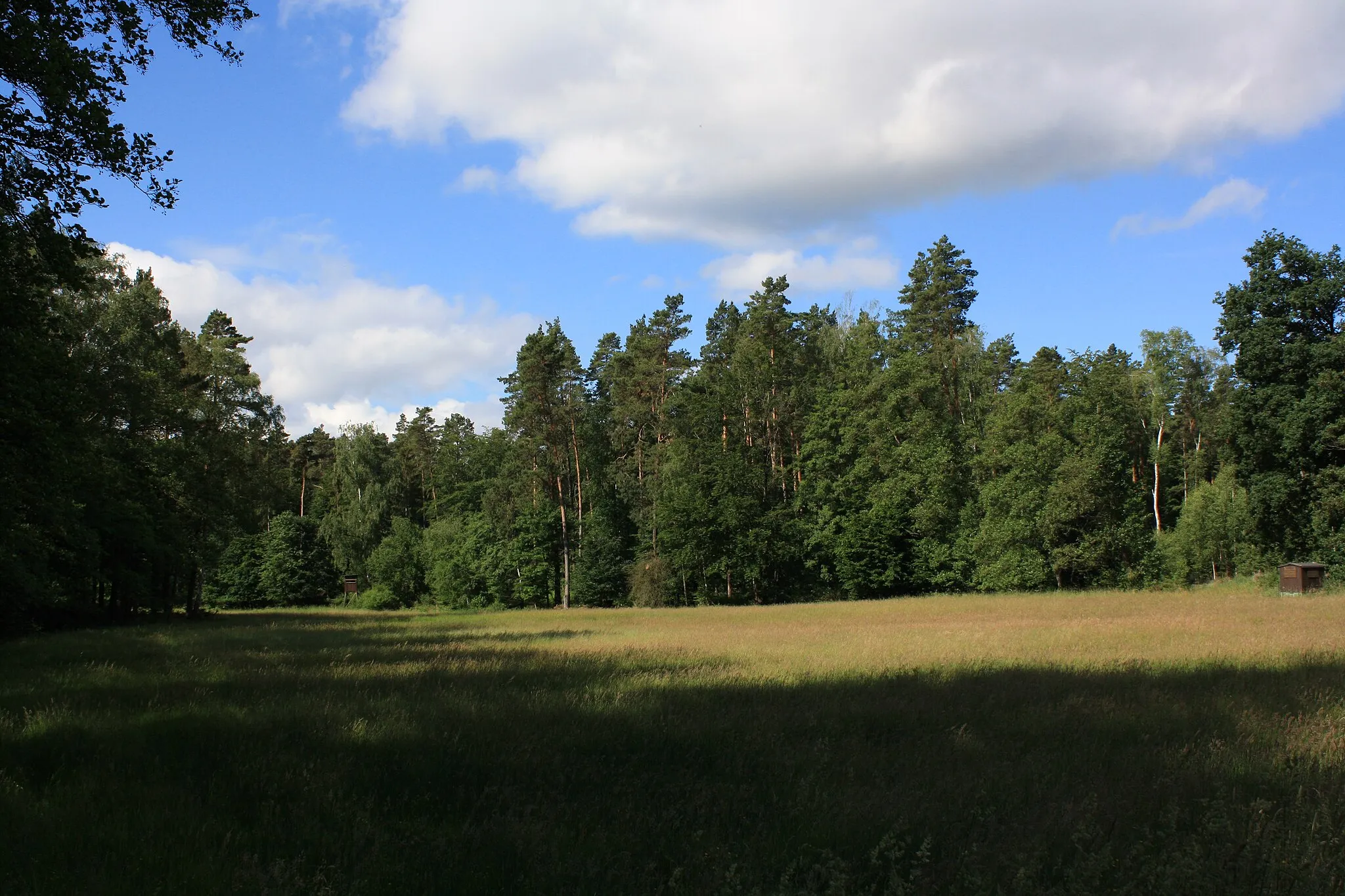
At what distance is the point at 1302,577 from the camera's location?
3522 centimetres

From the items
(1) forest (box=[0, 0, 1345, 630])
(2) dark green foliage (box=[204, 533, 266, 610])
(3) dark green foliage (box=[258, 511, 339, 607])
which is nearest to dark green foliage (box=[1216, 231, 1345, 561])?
(1) forest (box=[0, 0, 1345, 630])

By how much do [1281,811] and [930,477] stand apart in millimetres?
46554

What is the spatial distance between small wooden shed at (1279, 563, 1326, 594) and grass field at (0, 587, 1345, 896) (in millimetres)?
25213

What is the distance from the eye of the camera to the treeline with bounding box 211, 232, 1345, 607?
161ft

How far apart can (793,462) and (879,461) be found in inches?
250

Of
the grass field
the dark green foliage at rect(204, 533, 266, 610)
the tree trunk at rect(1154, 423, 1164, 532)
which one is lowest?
the dark green foliage at rect(204, 533, 266, 610)

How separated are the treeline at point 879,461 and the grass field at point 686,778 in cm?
3587

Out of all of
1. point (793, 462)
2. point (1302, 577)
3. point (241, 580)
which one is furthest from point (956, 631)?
point (241, 580)

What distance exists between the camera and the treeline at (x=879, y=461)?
161 ft

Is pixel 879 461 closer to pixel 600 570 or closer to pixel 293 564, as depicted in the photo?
pixel 600 570

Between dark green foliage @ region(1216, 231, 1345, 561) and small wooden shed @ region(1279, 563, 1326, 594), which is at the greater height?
dark green foliage @ region(1216, 231, 1345, 561)

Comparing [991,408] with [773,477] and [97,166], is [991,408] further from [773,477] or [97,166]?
[97,166]

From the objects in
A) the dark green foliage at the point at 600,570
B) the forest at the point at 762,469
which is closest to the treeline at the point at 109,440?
the forest at the point at 762,469

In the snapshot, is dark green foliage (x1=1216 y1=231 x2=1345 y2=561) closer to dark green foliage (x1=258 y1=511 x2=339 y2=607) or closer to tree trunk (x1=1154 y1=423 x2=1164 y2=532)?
tree trunk (x1=1154 y1=423 x2=1164 y2=532)
